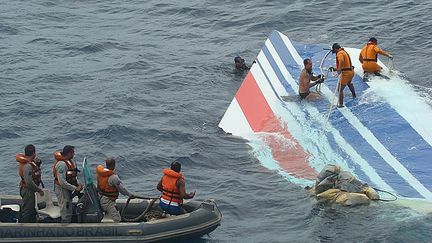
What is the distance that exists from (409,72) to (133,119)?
816 cm

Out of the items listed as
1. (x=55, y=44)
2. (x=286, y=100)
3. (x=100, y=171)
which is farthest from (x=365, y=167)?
(x=55, y=44)

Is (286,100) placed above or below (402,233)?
above

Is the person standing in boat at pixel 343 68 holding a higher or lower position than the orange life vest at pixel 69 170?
higher

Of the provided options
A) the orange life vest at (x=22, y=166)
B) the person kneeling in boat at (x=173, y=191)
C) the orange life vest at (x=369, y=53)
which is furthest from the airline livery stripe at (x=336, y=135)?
the orange life vest at (x=22, y=166)

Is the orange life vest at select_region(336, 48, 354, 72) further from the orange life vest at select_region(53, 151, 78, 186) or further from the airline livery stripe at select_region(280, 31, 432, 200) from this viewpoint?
the orange life vest at select_region(53, 151, 78, 186)

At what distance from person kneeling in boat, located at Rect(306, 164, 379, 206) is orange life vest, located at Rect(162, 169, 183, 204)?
3.33 m

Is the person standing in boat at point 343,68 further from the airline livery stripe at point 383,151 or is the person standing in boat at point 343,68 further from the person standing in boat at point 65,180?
the person standing in boat at point 65,180

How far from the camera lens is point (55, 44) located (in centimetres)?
3144

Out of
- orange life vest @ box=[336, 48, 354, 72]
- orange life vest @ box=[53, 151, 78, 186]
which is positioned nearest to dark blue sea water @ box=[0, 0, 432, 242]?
orange life vest @ box=[336, 48, 354, 72]

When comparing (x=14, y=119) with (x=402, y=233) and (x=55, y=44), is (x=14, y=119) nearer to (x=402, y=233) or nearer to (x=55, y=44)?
(x=55, y=44)

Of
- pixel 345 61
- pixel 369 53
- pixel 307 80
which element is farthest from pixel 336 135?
pixel 369 53

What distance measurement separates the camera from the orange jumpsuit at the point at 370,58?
78.0ft

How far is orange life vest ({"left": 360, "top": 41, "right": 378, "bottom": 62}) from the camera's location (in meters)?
23.8

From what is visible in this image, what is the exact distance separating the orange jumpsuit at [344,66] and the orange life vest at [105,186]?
820cm
